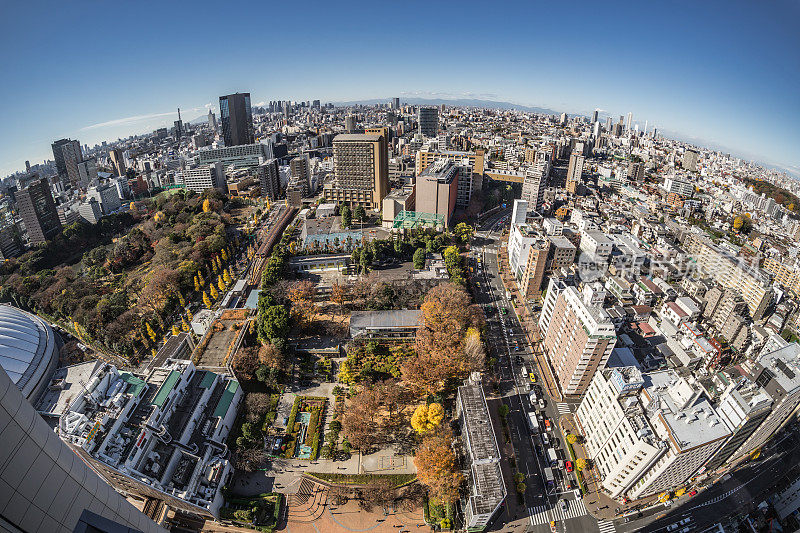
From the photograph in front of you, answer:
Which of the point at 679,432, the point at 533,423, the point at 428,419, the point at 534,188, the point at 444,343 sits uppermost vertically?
the point at 534,188

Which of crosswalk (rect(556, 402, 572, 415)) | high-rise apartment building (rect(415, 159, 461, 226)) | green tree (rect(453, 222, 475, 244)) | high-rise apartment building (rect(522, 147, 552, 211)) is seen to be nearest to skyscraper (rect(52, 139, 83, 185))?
high-rise apartment building (rect(415, 159, 461, 226))

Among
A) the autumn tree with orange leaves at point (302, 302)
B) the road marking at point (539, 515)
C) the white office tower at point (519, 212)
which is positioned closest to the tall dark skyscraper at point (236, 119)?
the autumn tree with orange leaves at point (302, 302)

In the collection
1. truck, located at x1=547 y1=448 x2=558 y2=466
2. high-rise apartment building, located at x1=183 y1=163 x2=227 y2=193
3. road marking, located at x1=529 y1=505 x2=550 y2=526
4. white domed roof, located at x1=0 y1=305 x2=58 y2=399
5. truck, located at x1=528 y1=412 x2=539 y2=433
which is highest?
high-rise apartment building, located at x1=183 y1=163 x2=227 y2=193

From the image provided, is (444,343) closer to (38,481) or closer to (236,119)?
(38,481)

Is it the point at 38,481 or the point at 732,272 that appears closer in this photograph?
the point at 38,481

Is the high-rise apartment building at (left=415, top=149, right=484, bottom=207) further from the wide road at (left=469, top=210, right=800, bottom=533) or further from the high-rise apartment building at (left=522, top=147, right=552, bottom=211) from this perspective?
the wide road at (left=469, top=210, right=800, bottom=533)

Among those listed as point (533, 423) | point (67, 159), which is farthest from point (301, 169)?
point (67, 159)

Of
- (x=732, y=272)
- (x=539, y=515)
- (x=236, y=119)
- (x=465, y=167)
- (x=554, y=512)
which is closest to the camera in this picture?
(x=539, y=515)
